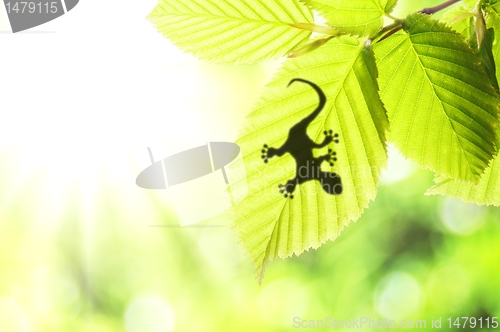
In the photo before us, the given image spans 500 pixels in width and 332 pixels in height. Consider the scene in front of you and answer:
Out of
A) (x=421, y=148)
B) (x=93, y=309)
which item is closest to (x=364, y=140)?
(x=421, y=148)

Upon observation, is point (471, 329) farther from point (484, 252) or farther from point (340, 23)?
point (340, 23)

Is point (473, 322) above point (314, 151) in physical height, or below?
below

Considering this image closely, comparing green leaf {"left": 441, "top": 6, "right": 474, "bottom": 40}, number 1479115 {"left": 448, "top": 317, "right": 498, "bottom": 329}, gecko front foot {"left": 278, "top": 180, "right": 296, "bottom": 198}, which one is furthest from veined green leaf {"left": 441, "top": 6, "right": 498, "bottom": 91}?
number 1479115 {"left": 448, "top": 317, "right": 498, "bottom": 329}

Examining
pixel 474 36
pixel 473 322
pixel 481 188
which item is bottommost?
pixel 473 322

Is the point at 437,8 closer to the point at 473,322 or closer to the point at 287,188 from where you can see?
the point at 287,188

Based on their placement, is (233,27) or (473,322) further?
(473,322)

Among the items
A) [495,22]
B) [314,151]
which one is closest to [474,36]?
[495,22]
